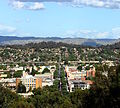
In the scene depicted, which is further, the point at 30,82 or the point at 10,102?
the point at 30,82

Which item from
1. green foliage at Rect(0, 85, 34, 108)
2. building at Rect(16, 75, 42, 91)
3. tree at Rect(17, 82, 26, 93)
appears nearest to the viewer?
green foliage at Rect(0, 85, 34, 108)

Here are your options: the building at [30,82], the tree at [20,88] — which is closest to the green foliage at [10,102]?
the tree at [20,88]

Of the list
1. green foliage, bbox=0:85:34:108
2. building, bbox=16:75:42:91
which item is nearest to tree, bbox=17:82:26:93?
building, bbox=16:75:42:91

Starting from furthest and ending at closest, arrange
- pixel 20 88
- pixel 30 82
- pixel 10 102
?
pixel 30 82 → pixel 20 88 → pixel 10 102

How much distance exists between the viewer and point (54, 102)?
3634 cm

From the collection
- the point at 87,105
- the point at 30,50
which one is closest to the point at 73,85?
the point at 87,105

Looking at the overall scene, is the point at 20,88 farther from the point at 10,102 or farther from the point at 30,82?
the point at 10,102

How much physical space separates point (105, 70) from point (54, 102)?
1395cm

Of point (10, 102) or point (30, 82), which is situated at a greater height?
point (10, 102)

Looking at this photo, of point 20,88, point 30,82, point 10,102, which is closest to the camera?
point 10,102

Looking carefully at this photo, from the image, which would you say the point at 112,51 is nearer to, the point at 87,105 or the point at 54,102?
the point at 54,102

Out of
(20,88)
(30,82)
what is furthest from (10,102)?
(30,82)

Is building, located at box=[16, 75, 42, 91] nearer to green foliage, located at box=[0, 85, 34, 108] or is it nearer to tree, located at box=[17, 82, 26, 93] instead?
tree, located at box=[17, 82, 26, 93]

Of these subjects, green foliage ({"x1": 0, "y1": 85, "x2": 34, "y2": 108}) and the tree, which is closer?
green foliage ({"x1": 0, "y1": 85, "x2": 34, "y2": 108})
